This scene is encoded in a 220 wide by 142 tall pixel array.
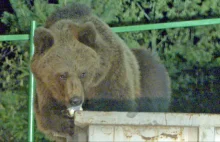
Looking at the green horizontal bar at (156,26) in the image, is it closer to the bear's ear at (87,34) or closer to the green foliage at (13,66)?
the green foliage at (13,66)

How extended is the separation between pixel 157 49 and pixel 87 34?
1839 mm

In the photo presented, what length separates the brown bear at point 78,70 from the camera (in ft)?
13.9

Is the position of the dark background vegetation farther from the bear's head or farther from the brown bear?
the bear's head

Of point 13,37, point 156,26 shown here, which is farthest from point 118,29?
point 13,37

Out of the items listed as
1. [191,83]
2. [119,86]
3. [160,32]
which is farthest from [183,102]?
[119,86]

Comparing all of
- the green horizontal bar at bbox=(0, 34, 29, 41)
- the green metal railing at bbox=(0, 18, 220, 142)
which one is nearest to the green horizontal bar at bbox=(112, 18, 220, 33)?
the green metal railing at bbox=(0, 18, 220, 142)

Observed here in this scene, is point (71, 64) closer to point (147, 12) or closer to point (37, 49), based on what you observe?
point (37, 49)

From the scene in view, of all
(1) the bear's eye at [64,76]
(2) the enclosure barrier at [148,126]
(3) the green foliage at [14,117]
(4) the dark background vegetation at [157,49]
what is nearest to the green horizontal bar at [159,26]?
(4) the dark background vegetation at [157,49]

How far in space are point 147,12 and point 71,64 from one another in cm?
231

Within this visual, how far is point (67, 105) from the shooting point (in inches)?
166

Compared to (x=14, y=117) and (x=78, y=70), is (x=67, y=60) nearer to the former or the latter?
(x=78, y=70)

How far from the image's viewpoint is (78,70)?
4215mm

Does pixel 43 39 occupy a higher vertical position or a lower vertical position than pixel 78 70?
higher

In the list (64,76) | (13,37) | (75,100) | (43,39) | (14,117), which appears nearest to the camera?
(75,100)
